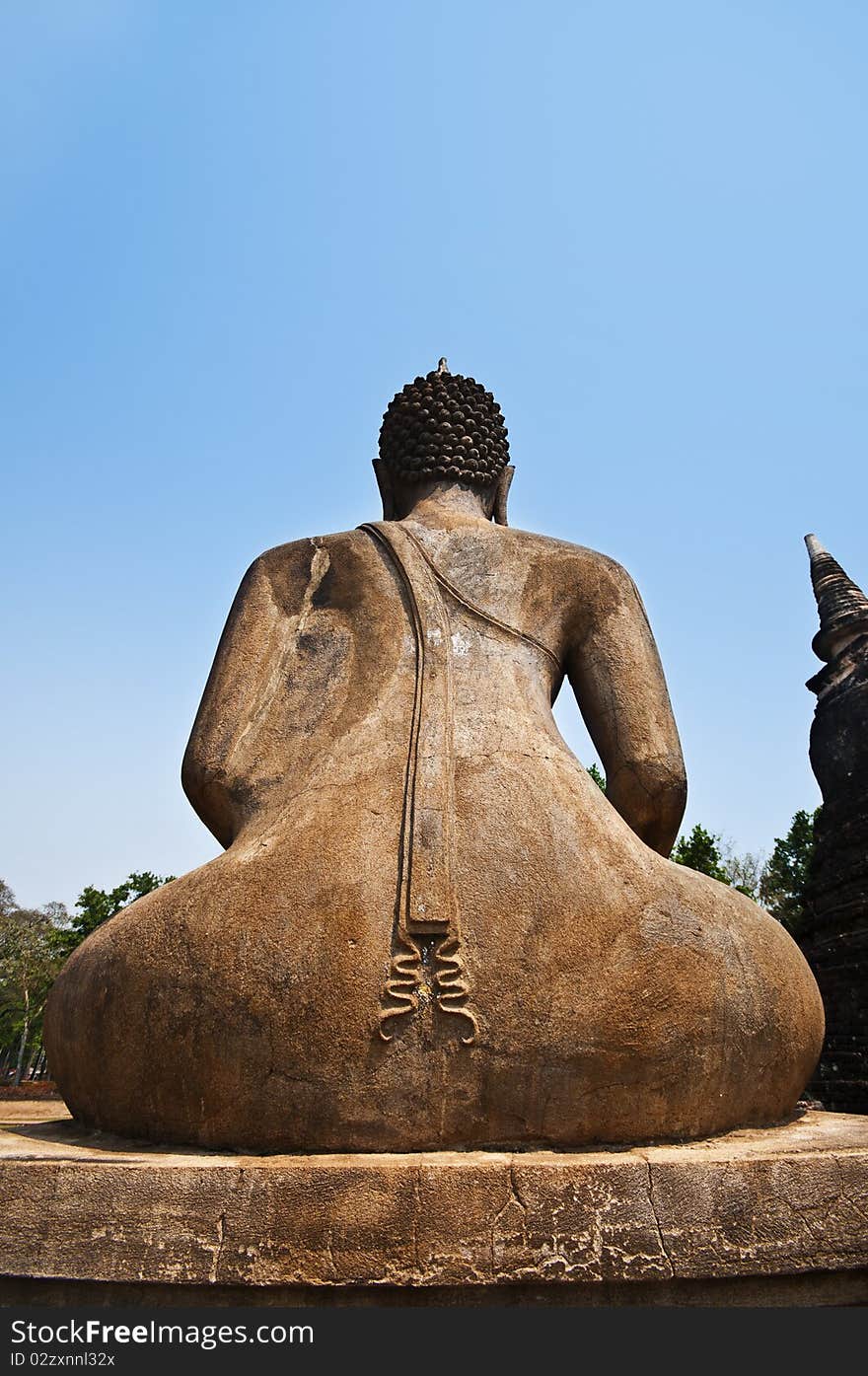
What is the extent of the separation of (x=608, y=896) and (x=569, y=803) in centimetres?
34

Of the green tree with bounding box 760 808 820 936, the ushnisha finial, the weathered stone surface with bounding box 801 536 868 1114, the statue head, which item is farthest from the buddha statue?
the green tree with bounding box 760 808 820 936

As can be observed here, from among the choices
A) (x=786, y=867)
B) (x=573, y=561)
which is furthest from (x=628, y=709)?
(x=786, y=867)

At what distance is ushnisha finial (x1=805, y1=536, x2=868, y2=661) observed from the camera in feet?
60.7

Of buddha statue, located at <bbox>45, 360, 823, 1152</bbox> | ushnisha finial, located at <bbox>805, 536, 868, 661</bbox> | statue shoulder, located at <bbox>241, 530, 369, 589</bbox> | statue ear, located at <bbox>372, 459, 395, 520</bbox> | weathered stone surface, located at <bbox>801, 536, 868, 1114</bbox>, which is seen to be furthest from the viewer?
ushnisha finial, located at <bbox>805, 536, 868, 661</bbox>

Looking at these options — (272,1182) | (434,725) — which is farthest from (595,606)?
(272,1182)

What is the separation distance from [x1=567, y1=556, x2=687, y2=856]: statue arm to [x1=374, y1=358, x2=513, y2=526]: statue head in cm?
90

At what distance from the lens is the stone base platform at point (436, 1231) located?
85.8 inches

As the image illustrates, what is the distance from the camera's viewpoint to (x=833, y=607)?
62.2 feet

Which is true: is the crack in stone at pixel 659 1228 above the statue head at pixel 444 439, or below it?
below

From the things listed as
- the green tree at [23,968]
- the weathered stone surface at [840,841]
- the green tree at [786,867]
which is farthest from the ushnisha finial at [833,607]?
the green tree at [23,968]

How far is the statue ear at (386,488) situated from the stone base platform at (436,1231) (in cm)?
299

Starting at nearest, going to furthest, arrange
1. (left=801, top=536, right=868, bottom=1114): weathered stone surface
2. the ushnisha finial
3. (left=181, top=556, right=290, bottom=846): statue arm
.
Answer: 1. (left=181, top=556, right=290, bottom=846): statue arm
2. (left=801, top=536, right=868, bottom=1114): weathered stone surface
3. the ushnisha finial

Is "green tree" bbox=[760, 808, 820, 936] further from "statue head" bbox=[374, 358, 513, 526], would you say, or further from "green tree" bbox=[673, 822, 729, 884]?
"statue head" bbox=[374, 358, 513, 526]

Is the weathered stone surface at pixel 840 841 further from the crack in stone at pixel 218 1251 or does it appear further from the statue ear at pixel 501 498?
the crack in stone at pixel 218 1251
